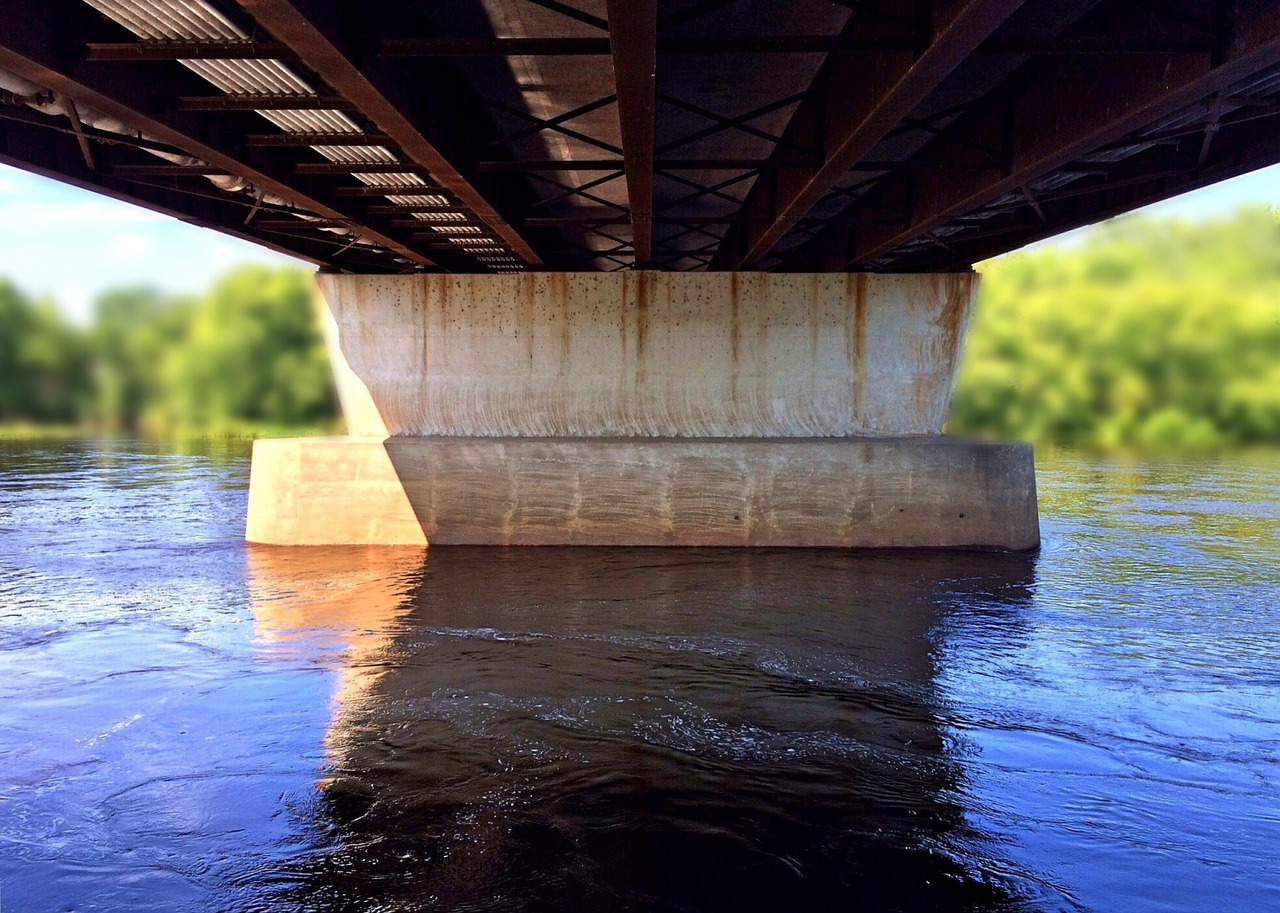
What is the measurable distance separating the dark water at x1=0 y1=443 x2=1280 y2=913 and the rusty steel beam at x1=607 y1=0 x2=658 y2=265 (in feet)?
18.6

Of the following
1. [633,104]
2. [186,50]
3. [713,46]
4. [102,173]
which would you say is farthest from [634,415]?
[186,50]

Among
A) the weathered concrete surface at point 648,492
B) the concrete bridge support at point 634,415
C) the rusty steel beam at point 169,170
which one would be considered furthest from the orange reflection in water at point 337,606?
the rusty steel beam at point 169,170

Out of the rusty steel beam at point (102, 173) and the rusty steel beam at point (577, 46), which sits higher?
the rusty steel beam at point (102, 173)

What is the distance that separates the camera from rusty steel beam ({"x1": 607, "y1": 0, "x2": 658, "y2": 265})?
6.04 meters

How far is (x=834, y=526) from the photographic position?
61.5 ft

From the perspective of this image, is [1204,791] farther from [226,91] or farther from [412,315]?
[412,315]

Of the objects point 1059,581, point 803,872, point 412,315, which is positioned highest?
point 412,315

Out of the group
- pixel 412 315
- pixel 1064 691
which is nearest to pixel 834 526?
pixel 1064 691

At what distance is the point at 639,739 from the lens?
8852 millimetres

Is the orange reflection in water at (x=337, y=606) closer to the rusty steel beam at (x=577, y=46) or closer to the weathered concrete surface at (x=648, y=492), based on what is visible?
the weathered concrete surface at (x=648, y=492)

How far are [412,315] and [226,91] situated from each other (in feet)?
34.7

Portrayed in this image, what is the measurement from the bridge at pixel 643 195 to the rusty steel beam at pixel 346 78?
45 millimetres

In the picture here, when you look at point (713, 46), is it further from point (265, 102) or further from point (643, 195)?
point (265, 102)

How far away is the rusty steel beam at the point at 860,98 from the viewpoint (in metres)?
6.71
